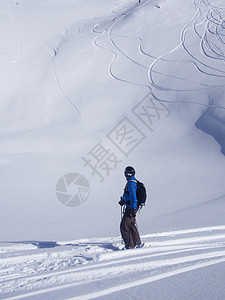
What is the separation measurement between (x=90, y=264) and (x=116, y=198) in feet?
19.2

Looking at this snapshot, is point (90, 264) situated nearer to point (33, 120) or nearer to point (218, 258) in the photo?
point (218, 258)

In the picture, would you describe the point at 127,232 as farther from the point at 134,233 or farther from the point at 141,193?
the point at 141,193

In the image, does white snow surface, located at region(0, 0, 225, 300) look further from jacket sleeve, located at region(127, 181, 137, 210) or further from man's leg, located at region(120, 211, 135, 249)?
jacket sleeve, located at region(127, 181, 137, 210)

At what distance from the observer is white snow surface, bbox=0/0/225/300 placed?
14.0ft

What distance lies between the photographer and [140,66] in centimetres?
1861

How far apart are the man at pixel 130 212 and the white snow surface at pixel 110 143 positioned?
0.25 m

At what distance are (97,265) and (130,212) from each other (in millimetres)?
1472

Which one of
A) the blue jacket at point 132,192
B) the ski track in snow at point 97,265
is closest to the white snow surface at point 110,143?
the ski track in snow at point 97,265

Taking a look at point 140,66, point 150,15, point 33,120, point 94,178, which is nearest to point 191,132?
point 94,178

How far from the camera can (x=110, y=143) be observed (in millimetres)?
14250

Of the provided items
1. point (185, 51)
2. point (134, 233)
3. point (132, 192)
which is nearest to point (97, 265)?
point (132, 192)

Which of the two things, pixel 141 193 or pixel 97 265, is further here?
pixel 141 193

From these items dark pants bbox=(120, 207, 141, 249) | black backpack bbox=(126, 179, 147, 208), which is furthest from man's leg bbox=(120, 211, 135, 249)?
black backpack bbox=(126, 179, 147, 208)

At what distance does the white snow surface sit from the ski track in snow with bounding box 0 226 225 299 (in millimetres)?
19
